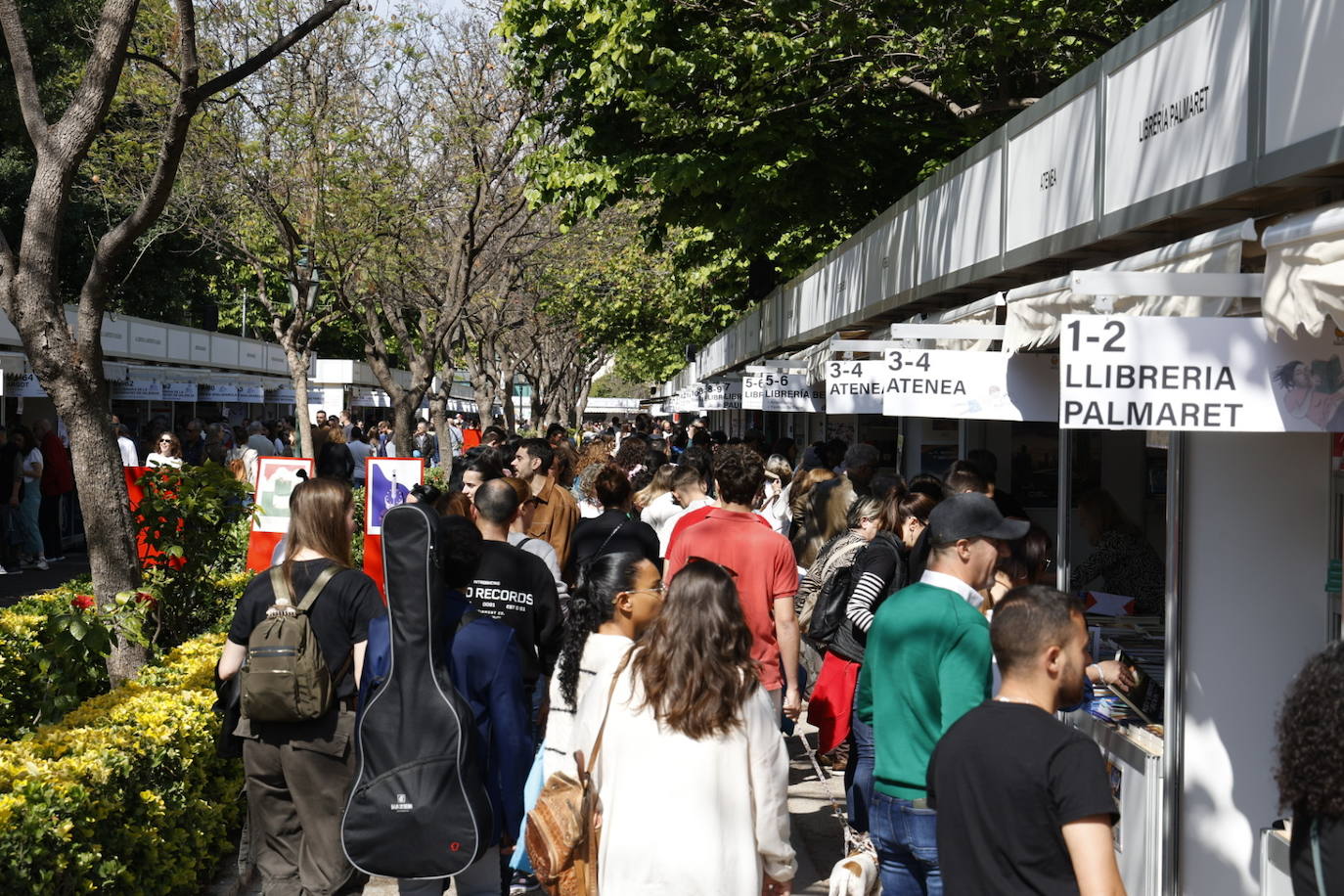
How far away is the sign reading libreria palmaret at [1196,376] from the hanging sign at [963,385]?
8.93ft

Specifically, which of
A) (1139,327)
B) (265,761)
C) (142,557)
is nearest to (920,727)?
(1139,327)

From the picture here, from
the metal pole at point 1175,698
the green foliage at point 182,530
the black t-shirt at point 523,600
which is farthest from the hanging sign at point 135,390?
the metal pole at point 1175,698

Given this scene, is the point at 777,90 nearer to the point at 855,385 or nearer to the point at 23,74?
the point at 855,385

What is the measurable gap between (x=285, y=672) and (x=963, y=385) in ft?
12.2

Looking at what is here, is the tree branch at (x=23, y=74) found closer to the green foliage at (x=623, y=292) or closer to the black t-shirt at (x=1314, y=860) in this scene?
the black t-shirt at (x=1314, y=860)

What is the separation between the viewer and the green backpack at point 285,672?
4.75 m

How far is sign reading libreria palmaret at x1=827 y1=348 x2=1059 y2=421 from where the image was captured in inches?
275

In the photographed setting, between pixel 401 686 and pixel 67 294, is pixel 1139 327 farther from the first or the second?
pixel 67 294

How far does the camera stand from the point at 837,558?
661cm

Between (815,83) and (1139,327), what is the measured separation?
10.3 meters

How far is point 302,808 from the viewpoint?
4.95m

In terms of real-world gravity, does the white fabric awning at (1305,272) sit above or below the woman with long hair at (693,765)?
above

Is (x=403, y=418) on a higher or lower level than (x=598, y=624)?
higher

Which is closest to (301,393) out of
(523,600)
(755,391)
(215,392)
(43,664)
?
(755,391)
